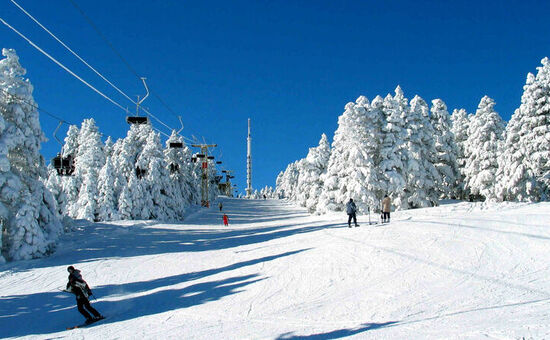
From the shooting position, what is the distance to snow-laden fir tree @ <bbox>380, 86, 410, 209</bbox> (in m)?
33.2

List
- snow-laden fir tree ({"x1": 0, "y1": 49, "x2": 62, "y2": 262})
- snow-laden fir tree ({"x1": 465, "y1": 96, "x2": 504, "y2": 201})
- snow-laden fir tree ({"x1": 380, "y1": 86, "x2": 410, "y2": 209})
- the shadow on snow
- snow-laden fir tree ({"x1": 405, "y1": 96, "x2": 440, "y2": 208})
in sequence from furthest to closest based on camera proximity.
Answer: snow-laden fir tree ({"x1": 465, "y1": 96, "x2": 504, "y2": 201}) < snow-laden fir tree ({"x1": 405, "y1": 96, "x2": 440, "y2": 208}) < snow-laden fir tree ({"x1": 380, "y1": 86, "x2": 410, "y2": 209}) < snow-laden fir tree ({"x1": 0, "y1": 49, "x2": 62, "y2": 262}) < the shadow on snow

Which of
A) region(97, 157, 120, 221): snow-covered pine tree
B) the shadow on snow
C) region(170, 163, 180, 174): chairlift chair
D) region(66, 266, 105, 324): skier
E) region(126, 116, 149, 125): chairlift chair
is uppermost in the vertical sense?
region(170, 163, 180, 174): chairlift chair

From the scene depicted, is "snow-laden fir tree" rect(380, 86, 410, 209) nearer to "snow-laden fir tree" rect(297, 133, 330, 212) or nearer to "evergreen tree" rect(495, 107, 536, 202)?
"evergreen tree" rect(495, 107, 536, 202)

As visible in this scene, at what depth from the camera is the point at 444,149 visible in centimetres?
4291

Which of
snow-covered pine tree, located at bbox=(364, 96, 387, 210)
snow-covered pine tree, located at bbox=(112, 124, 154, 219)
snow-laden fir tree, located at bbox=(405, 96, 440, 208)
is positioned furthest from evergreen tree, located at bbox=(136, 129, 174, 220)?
snow-laden fir tree, located at bbox=(405, 96, 440, 208)

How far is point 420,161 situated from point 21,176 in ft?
108

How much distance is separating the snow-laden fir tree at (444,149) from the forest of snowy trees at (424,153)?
0.43ft

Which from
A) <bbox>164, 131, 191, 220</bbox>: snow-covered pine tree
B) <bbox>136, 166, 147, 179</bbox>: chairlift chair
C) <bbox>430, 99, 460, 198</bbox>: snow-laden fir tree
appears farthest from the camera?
<bbox>164, 131, 191, 220</bbox>: snow-covered pine tree

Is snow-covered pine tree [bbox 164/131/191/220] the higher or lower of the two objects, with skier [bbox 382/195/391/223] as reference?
higher

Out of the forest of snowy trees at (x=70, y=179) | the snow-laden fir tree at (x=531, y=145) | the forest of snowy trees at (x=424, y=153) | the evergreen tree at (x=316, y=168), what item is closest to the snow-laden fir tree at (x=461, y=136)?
the forest of snowy trees at (x=424, y=153)

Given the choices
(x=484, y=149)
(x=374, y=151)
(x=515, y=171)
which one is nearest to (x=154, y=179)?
(x=374, y=151)

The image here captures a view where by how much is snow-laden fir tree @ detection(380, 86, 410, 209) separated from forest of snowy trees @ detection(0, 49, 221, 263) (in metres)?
19.1

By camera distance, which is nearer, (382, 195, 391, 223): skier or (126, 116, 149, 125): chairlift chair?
(126, 116, 149, 125): chairlift chair

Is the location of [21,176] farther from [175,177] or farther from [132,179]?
[175,177]
